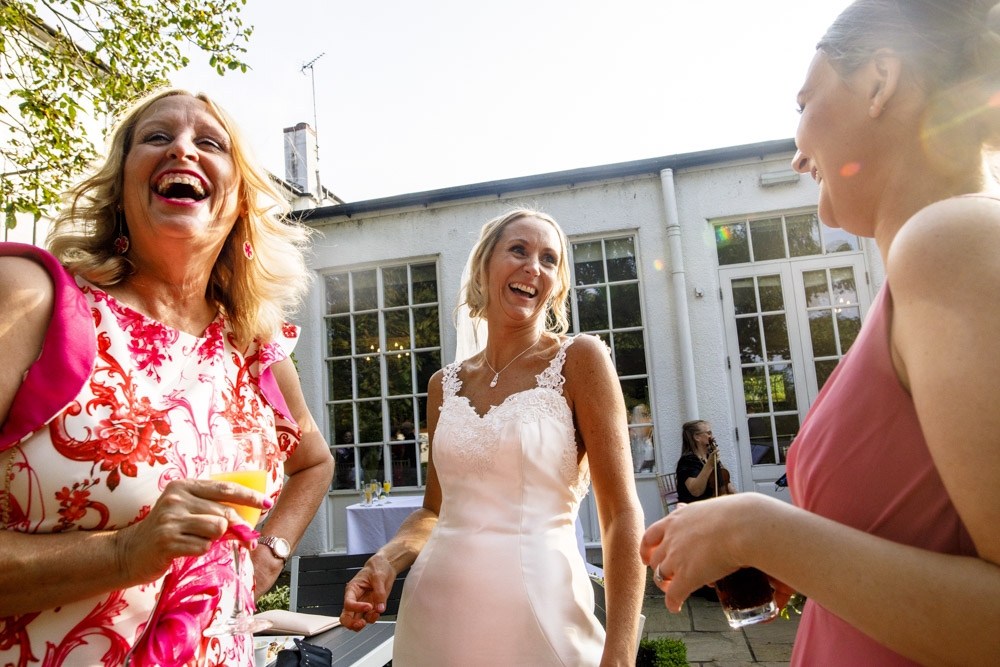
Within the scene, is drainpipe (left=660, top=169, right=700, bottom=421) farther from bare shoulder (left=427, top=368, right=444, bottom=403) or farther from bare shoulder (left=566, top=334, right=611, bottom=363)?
bare shoulder (left=566, top=334, right=611, bottom=363)

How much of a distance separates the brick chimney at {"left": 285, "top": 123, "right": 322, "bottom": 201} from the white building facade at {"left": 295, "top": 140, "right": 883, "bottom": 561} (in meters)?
1.87

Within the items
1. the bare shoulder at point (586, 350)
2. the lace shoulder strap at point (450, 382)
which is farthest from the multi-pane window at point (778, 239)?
the bare shoulder at point (586, 350)

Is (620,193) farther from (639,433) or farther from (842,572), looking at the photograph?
(842,572)

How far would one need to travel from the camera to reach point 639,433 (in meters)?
7.36

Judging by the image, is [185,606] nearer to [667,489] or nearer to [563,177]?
[667,489]

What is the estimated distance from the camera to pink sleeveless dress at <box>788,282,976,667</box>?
77cm

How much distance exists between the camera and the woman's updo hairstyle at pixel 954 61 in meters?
0.82

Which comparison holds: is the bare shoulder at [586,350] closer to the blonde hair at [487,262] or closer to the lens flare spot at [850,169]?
the blonde hair at [487,262]

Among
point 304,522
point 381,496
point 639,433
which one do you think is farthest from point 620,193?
point 304,522

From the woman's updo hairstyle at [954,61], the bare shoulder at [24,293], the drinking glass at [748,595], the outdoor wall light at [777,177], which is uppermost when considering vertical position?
the outdoor wall light at [777,177]

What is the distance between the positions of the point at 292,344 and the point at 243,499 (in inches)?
35.5

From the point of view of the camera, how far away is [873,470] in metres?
0.82

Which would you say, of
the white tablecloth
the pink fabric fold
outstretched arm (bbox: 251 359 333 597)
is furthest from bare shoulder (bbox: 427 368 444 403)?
the white tablecloth

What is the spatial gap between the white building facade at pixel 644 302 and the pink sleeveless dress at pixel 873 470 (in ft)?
21.1
